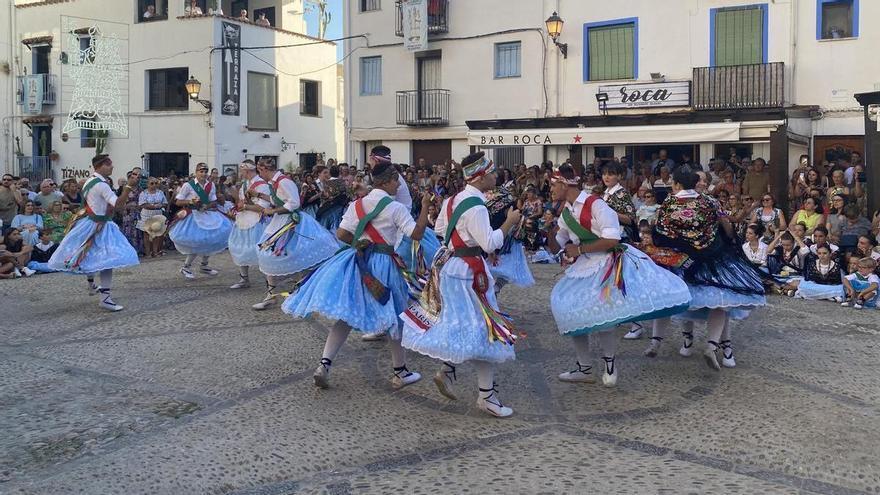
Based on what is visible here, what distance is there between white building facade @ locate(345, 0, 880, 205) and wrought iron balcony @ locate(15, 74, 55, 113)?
36.6 ft

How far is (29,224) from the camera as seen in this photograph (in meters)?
13.6

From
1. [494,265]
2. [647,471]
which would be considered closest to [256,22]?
[494,265]

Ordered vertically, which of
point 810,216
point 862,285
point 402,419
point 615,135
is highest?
point 615,135

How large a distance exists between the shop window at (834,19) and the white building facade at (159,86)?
16.9 metres

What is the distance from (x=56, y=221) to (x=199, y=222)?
430 cm

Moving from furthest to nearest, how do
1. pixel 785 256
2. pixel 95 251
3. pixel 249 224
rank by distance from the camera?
pixel 785 256 < pixel 249 224 < pixel 95 251

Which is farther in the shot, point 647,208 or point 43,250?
point 43,250

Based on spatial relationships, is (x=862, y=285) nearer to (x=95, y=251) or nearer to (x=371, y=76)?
(x=95, y=251)

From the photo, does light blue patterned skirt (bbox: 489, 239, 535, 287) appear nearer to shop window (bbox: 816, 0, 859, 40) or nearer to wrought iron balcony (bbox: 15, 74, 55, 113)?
shop window (bbox: 816, 0, 859, 40)

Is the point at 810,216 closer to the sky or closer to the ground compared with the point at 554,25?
closer to the ground

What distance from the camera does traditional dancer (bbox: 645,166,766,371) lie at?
21.2 ft

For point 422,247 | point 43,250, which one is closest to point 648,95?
point 422,247

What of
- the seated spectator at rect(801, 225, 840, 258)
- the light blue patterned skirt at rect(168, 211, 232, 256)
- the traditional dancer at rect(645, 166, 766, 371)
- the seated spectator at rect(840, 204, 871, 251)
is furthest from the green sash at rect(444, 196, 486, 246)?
the seated spectator at rect(840, 204, 871, 251)

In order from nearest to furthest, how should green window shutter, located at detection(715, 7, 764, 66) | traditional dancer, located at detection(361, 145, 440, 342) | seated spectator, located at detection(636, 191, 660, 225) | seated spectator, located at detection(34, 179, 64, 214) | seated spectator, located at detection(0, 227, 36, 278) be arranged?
traditional dancer, located at detection(361, 145, 440, 342) → seated spectator, located at detection(0, 227, 36, 278) → seated spectator, located at detection(636, 191, 660, 225) → seated spectator, located at detection(34, 179, 64, 214) → green window shutter, located at detection(715, 7, 764, 66)
